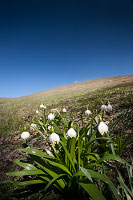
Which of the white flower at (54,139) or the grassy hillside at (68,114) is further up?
the white flower at (54,139)

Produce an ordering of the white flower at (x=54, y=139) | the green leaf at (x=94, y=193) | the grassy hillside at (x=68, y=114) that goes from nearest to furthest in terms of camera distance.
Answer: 1. the green leaf at (x=94, y=193)
2. the white flower at (x=54, y=139)
3. the grassy hillside at (x=68, y=114)

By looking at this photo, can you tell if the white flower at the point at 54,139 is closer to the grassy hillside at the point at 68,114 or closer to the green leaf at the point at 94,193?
the green leaf at the point at 94,193

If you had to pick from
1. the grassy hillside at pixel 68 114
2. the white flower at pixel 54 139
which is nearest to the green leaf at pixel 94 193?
the white flower at pixel 54 139

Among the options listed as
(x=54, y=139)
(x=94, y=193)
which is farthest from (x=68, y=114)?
(x=94, y=193)

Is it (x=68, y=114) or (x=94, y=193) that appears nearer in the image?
(x=94, y=193)

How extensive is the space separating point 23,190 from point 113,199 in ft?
4.31

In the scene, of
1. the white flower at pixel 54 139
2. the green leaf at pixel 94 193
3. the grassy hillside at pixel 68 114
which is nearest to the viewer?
the green leaf at pixel 94 193

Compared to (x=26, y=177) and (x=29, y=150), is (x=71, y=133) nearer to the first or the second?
(x=29, y=150)

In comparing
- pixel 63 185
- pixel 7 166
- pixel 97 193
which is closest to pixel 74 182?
pixel 63 185

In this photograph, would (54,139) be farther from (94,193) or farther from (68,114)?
(68,114)

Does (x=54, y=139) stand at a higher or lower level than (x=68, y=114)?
higher

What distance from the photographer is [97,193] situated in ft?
3.65

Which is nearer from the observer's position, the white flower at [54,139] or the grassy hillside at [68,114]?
the white flower at [54,139]

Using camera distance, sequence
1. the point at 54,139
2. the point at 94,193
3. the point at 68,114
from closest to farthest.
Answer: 1. the point at 94,193
2. the point at 54,139
3. the point at 68,114
